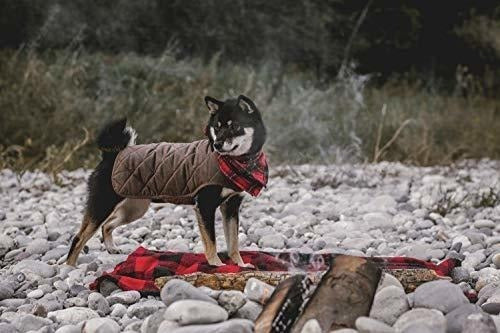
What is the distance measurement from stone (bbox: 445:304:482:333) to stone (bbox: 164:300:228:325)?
0.65m

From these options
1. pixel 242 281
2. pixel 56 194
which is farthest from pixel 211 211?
pixel 56 194

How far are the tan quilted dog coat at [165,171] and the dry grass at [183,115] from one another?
3.18m

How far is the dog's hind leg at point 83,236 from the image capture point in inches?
119

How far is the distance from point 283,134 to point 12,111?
103 inches

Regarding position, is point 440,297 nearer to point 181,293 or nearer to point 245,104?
point 181,293

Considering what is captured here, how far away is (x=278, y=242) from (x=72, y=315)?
144 centimetres

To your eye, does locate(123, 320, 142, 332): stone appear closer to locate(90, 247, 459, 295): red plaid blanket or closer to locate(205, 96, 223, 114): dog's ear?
locate(90, 247, 459, 295): red plaid blanket

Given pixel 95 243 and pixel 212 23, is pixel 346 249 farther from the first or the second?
pixel 212 23

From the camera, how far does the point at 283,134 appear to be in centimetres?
743

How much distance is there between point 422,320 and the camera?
82.6 inches

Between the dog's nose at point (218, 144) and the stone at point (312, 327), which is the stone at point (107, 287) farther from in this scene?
the stone at point (312, 327)

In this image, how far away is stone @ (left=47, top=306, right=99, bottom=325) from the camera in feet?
8.04

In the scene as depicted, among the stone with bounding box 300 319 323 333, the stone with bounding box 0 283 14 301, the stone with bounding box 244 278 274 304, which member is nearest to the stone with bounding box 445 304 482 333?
the stone with bounding box 300 319 323 333

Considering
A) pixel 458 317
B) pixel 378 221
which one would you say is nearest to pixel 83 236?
pixel 458 317
